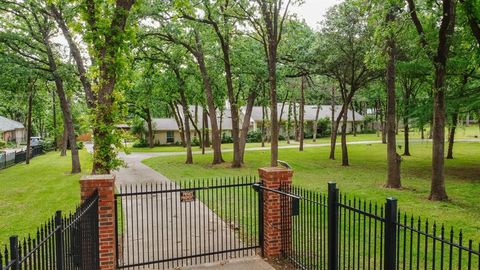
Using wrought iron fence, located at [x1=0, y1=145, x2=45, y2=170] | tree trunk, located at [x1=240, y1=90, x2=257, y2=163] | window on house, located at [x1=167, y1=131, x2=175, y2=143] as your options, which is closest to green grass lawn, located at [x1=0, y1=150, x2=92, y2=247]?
wrought iron fence, located at [x1=0, y1=145, x2=45, y2=170]

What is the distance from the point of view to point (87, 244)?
5500 millimetres

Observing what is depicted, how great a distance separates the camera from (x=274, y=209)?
7.75m

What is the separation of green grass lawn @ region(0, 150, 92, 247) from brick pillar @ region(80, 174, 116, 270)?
10.8 ft

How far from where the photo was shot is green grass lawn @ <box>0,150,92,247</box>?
10617mm

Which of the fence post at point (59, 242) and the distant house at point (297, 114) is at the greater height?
the distant house at point (297, 114)

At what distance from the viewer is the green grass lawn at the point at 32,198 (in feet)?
34.8

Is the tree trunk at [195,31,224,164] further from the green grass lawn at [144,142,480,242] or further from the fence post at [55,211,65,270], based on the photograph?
the fence post at [55,211,65,270]

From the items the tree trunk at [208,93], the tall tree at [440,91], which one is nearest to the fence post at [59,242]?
the tall tree at [440,91]

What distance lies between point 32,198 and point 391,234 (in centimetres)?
1420

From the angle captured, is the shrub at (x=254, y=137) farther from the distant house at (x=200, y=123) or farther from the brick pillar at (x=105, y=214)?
the brick pillar at (x=105, y=214)

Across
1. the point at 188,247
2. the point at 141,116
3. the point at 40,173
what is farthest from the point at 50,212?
the point at 141,116

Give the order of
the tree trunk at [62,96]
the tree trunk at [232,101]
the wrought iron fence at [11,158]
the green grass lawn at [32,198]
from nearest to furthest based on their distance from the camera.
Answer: the green grass lawn at [32,198] < the tree trunk at [62,96] < the tree trunk at [232,101] < the wrought iron fence at [11,158]

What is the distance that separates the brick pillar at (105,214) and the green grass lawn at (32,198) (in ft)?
10.8

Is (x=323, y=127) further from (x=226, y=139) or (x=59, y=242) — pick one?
(x=59, y=242)
